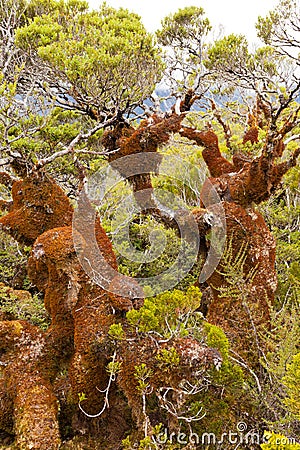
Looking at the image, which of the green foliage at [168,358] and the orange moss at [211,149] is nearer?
the green foliage at [168,358]

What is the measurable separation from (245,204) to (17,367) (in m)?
3.47

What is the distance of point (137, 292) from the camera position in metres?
4.15

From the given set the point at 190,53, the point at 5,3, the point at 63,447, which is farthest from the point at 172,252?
the point at 5,3

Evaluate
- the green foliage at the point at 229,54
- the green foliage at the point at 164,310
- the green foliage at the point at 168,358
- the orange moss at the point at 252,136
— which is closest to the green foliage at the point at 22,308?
the green foliage at the point at 164,310

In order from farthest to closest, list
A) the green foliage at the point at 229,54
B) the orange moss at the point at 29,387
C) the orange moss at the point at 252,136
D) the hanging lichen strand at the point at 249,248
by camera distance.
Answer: the green foliage at the point at 229,54, the orange moss at the point at 252,136, the hanging lichen strand at the point at 249,248, the orange moss at the point at 29,387

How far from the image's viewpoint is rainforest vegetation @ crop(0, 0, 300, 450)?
12.3ft

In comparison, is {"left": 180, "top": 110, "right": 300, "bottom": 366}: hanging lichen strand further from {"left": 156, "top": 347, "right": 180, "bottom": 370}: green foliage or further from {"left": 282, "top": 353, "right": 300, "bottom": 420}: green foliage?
{"left": 282, "top": 353, "right": 300, "bottom": 420}: green foliage

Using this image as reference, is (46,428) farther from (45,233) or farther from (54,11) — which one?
(54,11)

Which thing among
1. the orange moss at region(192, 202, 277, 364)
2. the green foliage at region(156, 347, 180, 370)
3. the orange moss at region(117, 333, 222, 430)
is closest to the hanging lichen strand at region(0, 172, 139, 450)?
the orange moss at region(117, 333, 222, 430)

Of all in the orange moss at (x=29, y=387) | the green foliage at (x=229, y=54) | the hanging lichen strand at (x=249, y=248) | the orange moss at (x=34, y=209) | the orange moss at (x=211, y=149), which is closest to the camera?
the orange moss at (x=29, y=387)

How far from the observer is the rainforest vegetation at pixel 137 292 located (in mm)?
3758

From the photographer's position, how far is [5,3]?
10977 millimetres

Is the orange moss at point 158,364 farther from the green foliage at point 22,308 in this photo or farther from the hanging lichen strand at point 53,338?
the green foliage at point 22,308

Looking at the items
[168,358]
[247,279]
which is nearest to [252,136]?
[247,279]
